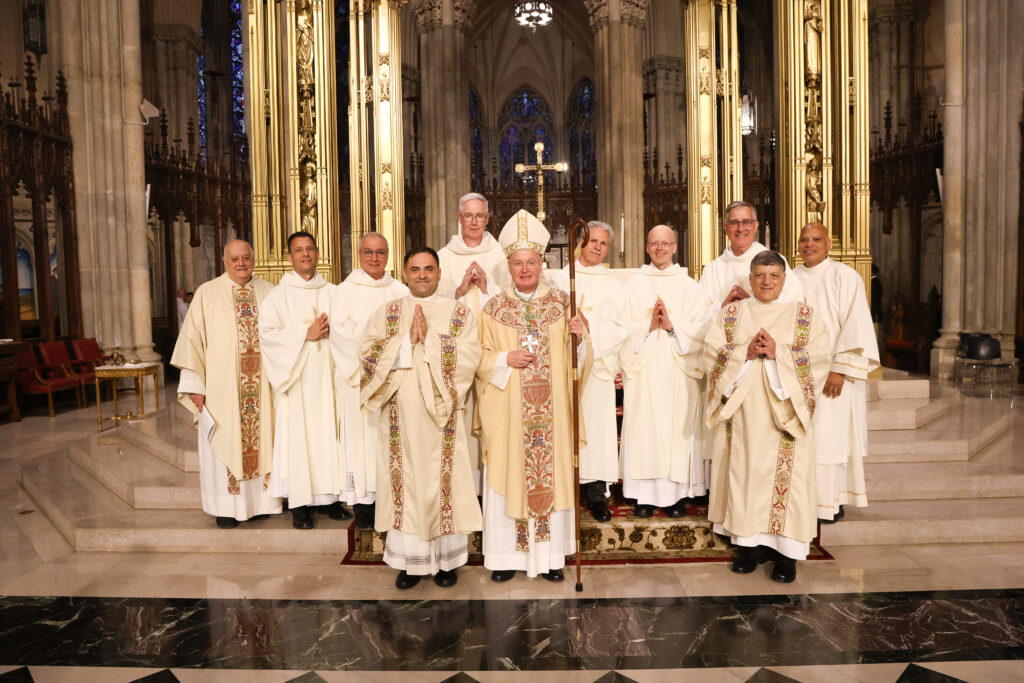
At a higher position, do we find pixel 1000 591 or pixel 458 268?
pixel 458 268

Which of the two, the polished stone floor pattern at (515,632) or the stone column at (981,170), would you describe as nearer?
the polished stone floor pattern at (515,632)

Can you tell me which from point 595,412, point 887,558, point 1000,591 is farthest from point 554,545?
point 1000,591

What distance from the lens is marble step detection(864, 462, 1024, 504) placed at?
5.23 meters

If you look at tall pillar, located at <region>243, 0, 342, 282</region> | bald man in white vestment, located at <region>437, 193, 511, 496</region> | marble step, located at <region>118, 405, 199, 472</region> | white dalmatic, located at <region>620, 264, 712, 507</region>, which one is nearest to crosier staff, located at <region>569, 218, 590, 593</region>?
white dalmatic, located at <region>620, 264, 712, 507</region>

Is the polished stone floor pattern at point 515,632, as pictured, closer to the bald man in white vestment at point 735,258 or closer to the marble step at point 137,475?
the marble step at point 137,475

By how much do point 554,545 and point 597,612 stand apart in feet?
1.57

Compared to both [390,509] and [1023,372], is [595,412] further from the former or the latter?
[1023,372]

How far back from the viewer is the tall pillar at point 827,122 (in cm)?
729

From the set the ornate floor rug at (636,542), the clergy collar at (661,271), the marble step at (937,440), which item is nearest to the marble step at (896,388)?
the marble step at (937,440)

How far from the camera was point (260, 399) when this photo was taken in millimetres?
4793

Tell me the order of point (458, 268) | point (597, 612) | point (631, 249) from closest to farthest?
point (597, 612)
point (458, 268)
point (631, 249)

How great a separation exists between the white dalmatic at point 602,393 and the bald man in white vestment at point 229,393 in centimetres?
211

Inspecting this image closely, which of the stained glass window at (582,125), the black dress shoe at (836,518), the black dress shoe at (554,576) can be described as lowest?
the black dress shoe at (554,576)

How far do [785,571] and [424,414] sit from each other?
226 centimetres
